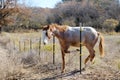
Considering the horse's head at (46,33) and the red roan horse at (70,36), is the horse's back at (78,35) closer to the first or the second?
the red roan horse at (70,36)

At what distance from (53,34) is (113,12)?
1621 inches

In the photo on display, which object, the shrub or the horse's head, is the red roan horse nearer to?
the horse's head

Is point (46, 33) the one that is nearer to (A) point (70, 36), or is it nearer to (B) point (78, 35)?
(A) point (70, 36)

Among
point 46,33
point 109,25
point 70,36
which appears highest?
point 46,33

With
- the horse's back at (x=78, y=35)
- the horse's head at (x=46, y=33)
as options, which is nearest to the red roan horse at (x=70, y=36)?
the horse's back at (x=78, y=35)

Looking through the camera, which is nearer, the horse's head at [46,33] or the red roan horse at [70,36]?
the horse's head at [46,33]

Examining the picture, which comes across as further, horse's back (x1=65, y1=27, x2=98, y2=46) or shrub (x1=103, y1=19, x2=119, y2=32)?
shrub (x1=103, y1=19, x2=119, y2=32)

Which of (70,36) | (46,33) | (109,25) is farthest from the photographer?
(109,25)

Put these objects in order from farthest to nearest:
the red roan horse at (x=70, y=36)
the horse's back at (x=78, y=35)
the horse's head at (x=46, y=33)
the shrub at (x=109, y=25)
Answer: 1. the shrub at (x=109, y=25)
2. the horse's back at (x=78, y=35)
3. the red roan horse at (x=70, y=36)
4. the horse's head at (x=46, y=33)

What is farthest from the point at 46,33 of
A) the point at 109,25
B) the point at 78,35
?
the point at 109,25

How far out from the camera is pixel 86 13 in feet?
155

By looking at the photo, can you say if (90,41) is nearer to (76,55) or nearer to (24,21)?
(76,55)

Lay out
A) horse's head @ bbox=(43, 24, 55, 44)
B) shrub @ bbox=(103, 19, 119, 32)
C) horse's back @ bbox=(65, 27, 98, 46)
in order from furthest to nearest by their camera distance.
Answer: shrub @ bbox=(103, 19, 119, 32), horse's back @ bbox=(65, 27, 98, 46), horse's head @ bbox=(43, 24, 55, 44)

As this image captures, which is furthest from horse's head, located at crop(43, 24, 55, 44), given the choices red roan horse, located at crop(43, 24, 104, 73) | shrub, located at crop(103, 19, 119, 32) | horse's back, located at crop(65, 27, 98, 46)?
shrub, located at crop(103, 19, 119, 32)
